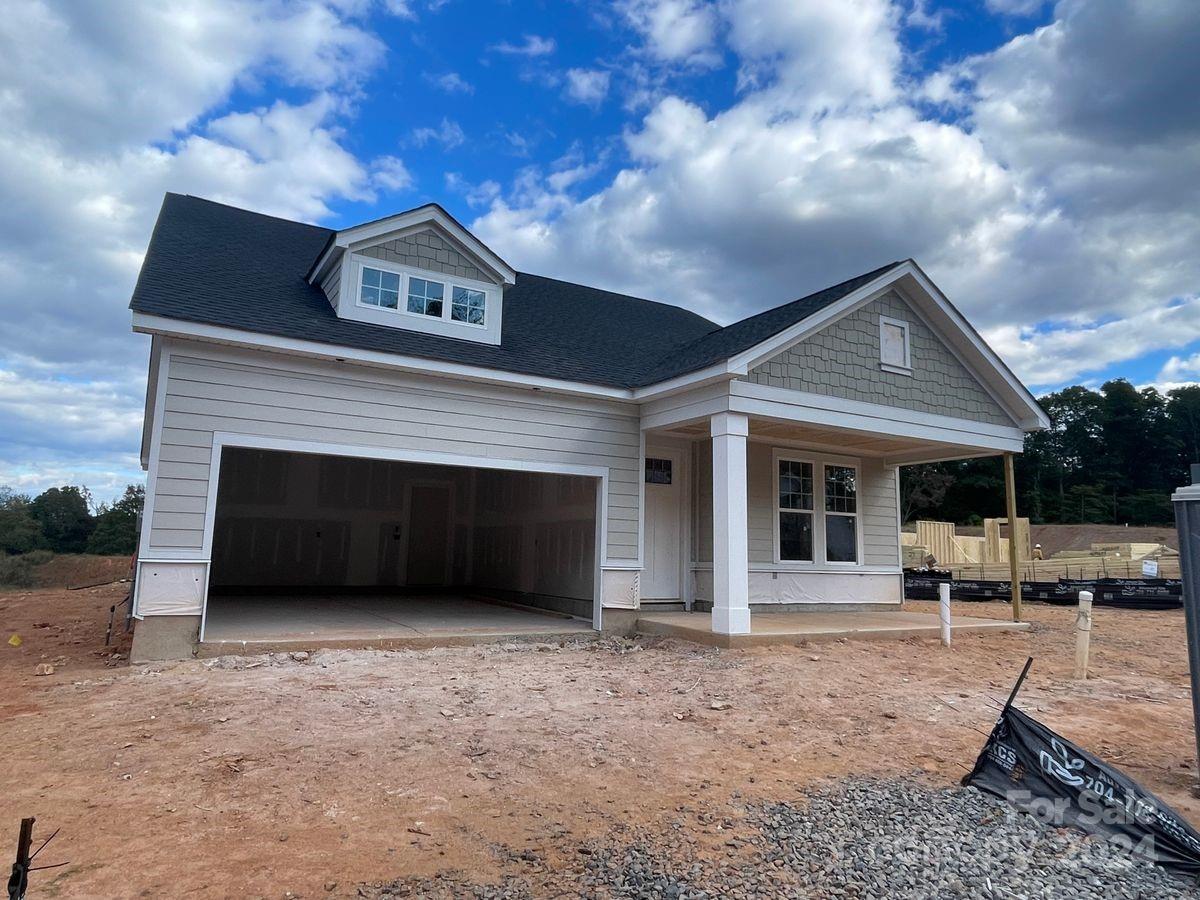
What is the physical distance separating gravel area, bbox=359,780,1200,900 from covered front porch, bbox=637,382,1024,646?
4828mm

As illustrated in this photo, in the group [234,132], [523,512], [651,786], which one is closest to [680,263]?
[523,512]

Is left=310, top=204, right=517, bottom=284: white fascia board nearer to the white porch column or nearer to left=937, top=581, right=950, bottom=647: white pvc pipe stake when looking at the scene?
the white porch column

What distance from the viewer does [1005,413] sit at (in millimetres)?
12016

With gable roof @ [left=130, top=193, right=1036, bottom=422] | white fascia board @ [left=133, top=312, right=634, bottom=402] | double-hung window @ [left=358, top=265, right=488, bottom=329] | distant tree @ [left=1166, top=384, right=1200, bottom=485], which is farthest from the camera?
A: distant tree @ [left=1166, top=384, right=1200, bottom=485]

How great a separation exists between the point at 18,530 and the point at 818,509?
98.9 ft

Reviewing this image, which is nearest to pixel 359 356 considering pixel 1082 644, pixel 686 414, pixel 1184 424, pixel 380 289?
pixel 380 289

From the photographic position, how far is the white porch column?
8.57 m

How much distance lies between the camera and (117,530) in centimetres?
3042

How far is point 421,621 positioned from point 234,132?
8.40 m

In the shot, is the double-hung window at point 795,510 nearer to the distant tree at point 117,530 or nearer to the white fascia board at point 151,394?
the white fascia board at point 151,394

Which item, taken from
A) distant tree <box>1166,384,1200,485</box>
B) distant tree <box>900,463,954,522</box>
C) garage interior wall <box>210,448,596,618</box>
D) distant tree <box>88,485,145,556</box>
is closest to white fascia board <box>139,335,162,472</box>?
garage interior wall <box>210,448,596,618</box>

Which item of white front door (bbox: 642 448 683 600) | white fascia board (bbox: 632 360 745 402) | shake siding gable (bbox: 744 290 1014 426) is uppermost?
shake siding gable (bbox: 744 290 1014 426)

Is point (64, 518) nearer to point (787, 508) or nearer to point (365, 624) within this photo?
point (365, 624)

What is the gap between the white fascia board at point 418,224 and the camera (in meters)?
9.49
